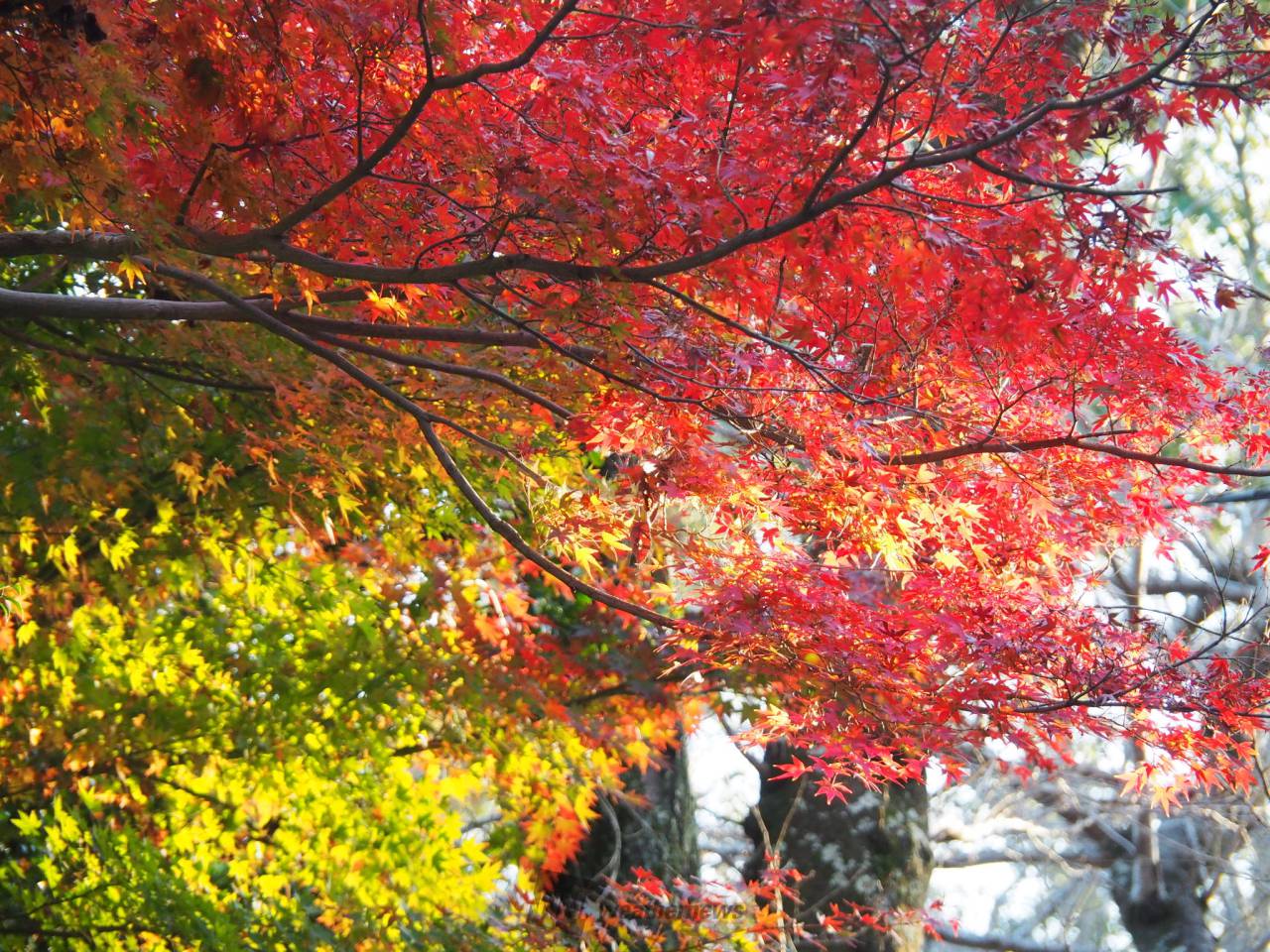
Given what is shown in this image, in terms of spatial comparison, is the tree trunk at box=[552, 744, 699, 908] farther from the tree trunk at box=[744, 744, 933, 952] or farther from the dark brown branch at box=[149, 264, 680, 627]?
the dark brown branch at box=[149, 264, 680, 627]

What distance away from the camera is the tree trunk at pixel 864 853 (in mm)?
6938

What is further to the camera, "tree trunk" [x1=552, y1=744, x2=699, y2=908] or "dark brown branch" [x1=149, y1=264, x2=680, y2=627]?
"tree trunk" [x1=552, y1=744, x2=699, y2=908]

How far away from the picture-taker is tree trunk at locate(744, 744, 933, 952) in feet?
22.8

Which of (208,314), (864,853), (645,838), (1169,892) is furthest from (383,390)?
(1169,892)

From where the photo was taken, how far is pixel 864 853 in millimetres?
7051

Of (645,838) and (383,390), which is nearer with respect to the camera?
(383,390)

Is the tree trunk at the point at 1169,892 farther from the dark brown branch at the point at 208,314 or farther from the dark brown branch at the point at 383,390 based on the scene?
the dark brown branch at the point at 208,314

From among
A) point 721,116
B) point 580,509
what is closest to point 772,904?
point 580,509

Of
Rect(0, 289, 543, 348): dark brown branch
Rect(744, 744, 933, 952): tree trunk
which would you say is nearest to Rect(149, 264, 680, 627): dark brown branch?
Rect(0, 289, 543, 348): dark brown branch

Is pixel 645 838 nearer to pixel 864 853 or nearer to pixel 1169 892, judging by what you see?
pixel 864 853

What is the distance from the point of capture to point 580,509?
3812 mm

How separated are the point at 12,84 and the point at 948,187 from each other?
8.25 ft

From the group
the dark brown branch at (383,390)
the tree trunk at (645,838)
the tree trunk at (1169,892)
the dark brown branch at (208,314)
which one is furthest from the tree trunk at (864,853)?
the dark brown branch at (208,314)

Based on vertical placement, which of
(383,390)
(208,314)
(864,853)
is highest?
(208,314)
